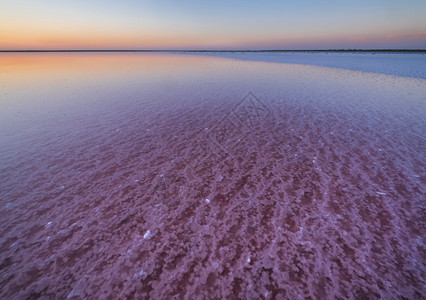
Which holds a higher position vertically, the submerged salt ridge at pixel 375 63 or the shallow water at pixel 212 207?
the shallow water at pixel 212 207

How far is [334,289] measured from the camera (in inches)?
120

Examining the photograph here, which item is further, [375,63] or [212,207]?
[375,63]

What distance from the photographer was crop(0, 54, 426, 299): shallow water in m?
3.22

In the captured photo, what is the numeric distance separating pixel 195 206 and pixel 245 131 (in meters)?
5.17

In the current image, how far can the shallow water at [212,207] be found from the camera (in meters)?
3.22

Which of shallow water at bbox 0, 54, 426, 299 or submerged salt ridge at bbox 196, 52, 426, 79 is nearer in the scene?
shallow water at bbox 0, 54, 426, 299

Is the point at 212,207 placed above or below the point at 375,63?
above

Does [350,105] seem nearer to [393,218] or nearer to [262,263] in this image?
[393,218]

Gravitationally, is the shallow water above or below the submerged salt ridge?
above

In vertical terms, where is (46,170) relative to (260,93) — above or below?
above

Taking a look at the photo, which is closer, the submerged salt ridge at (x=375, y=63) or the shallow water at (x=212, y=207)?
the shallow water at (x=212, y=207)

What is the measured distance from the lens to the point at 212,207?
187 inches

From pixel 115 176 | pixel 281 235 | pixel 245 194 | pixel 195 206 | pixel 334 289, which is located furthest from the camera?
pixel 115 176

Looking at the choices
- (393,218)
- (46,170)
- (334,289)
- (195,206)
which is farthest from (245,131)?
(46,170)
